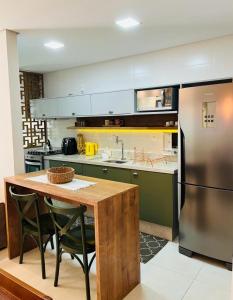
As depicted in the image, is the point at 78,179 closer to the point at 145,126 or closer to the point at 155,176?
the point at 155,176

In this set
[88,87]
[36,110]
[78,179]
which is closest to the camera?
[78,179]

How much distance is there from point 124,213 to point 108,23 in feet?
6.16

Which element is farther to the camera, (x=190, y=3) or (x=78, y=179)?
(x=78, y=179)

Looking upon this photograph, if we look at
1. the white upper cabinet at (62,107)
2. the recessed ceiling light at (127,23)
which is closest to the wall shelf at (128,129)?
the white upper cabinet at (62,107)

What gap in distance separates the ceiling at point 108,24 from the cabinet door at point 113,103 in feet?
1.96

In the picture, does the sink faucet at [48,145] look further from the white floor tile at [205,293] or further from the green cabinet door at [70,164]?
the white floor tile at [205,293]

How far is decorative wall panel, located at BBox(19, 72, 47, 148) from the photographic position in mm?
4961

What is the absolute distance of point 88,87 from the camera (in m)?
4.45

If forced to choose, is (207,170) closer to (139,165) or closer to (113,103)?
(139,165)

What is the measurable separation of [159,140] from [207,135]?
1281mm

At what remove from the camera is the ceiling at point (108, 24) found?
2211 millimetres

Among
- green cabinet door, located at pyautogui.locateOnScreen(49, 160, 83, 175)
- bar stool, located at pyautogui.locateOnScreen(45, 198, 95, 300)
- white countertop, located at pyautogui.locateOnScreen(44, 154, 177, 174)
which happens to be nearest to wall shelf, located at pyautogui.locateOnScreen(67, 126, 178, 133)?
white countertop, located at pyautogui.locateOnScreen(44, 154, 177, 174)

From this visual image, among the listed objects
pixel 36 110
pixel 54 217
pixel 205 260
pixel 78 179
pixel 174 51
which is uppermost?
pixel 174 51

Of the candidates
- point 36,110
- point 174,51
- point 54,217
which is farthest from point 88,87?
point 54,217
